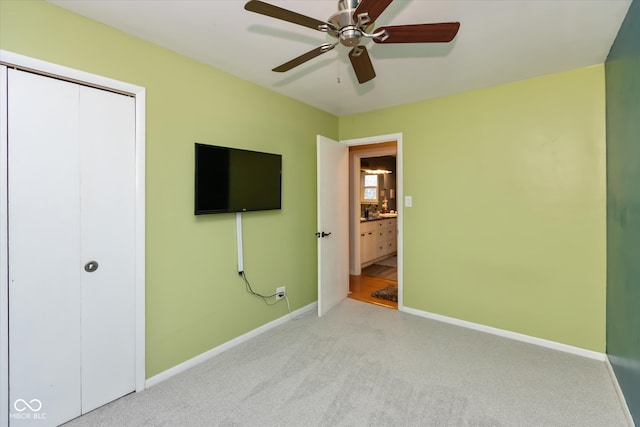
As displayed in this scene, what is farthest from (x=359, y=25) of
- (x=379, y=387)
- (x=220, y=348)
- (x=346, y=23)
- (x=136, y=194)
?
(x=220, y=348)

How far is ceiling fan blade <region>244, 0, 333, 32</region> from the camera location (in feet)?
3.69

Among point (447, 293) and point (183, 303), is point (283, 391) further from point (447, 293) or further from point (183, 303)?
point (447, 293)

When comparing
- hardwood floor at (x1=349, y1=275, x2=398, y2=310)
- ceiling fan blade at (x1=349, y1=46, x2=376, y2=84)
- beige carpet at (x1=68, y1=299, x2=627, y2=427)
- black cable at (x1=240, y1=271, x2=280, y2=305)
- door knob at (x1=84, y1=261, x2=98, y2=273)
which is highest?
ceiling fan blade at (x1=349, y1=46, x2=376, y2=84)

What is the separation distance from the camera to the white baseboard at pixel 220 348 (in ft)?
6.81

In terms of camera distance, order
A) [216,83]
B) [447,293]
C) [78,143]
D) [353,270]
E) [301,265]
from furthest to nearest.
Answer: [353,270] < [301,265] < [447,293] < [216,83] < [78,143]

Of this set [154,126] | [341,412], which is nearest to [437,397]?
[341,412]

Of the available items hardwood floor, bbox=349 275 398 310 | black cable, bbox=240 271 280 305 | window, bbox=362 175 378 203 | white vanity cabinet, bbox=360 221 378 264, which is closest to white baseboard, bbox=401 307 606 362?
hardwood floor, bbox=349 275 398 310

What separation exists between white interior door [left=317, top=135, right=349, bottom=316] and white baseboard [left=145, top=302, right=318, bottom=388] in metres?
0.29

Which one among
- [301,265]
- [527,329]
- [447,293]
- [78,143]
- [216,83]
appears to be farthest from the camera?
[301,265]

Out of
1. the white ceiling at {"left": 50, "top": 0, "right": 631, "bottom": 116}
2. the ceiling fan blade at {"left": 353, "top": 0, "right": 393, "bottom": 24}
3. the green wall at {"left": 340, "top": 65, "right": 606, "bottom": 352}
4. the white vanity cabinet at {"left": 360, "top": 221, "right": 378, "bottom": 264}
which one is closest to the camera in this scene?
the ceiling fan blade at {"left": 353, "top": 0, "right": 393, "bottom": 24}

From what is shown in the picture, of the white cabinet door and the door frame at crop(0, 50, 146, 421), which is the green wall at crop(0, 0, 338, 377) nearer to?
the door frame at crop(0, 50, 146, 421)

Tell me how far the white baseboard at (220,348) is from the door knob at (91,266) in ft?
2.91

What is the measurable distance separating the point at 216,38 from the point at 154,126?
76 cm

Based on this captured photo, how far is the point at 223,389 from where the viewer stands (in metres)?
1.97
